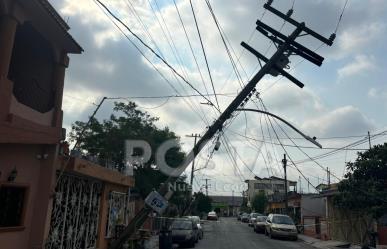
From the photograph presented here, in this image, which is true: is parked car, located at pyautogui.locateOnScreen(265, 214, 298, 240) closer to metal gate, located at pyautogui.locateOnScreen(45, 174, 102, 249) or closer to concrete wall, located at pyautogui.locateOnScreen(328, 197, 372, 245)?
concrete wall, located at pyautogui.locateOnScreen(328, 197, 372, 245)

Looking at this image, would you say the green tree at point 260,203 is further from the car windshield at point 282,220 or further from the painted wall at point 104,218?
the painted wall at point 104,218

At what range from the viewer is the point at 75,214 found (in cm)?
1614

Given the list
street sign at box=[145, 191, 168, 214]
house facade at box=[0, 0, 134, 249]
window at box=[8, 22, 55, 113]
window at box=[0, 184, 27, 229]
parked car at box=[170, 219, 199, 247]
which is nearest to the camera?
house facade at box=[0, 0, 134, 249]

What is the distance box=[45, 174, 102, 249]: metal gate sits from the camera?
1452 cm

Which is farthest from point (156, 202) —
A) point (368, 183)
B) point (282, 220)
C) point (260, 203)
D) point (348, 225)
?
point (260, 203)

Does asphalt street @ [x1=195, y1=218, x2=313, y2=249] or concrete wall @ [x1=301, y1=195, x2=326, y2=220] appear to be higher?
concrete wall @ [x1=301, y1=195, x2=326, y2=220]

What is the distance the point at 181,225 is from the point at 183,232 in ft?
3.01

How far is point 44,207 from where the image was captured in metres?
12.4

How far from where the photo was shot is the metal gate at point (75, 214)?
14.5 meters

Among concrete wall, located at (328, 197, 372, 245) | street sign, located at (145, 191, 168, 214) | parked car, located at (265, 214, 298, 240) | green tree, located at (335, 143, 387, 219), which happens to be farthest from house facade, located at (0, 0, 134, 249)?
parked car, located at (265, 214, 298, 240)

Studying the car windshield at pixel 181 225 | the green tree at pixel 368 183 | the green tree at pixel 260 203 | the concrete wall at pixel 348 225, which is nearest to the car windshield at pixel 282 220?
the concrete wall at pixel 348 225

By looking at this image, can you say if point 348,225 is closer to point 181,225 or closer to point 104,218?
point 181,225

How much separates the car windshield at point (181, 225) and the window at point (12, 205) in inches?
550

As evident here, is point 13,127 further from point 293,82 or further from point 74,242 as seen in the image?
point 293,82
